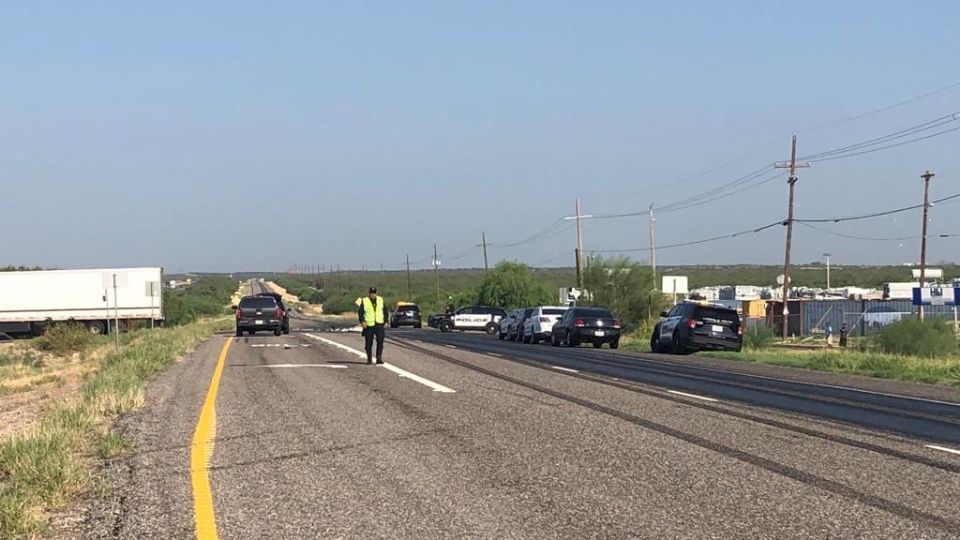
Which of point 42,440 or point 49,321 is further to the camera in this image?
point 49,321

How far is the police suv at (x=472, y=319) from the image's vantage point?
228ft

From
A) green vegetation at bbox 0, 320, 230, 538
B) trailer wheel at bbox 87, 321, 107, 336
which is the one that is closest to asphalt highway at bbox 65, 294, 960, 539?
green vegetation at bbox 0, 320, 230, 538

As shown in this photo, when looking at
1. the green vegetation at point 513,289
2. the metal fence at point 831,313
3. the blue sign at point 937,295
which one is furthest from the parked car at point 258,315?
the green vegetation at point 513,289

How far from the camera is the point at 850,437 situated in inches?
495

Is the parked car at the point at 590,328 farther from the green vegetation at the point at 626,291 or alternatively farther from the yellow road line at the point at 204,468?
the yellow road line at the point at 204,468

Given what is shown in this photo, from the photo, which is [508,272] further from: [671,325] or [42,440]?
[42,440]

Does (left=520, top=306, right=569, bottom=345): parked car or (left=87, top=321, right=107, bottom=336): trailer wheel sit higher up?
(left=520, top=306, right=569, bottom=345): parked car

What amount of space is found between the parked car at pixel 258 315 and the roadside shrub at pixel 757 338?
19.9 meters

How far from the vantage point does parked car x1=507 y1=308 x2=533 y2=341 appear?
5190 centimetres

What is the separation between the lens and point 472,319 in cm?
6988

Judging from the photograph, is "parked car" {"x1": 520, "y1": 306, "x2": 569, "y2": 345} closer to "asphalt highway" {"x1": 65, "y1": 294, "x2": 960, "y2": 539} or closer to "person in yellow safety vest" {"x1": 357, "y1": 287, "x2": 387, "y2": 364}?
"person in yellow safety vest" {"x1": 357, "y1": 287, "x2": 387, "y2": 364}

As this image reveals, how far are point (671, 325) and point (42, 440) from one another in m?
29.7

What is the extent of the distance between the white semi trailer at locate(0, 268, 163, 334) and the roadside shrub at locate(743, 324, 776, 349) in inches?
1392

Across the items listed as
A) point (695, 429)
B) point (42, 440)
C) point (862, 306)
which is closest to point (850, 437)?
point (695, 429)
